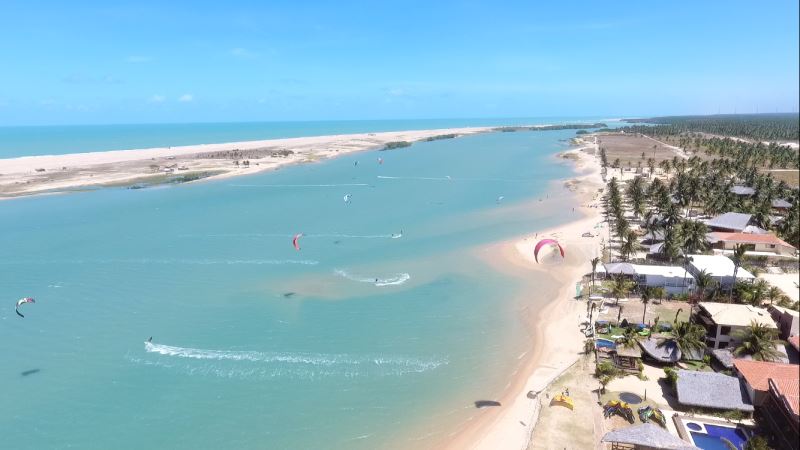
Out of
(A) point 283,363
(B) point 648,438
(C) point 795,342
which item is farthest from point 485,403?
(C) point 795,342

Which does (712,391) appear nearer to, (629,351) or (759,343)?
(629,351)

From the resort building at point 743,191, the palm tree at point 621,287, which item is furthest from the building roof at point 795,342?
the resort building at point 743,191

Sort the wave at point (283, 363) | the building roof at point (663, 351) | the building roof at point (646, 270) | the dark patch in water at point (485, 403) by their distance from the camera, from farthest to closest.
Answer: the building roof at point (646, 270), the wave at point (283, 363), the building roof at point (663, 351), the dark patch in water at point (485, 403)

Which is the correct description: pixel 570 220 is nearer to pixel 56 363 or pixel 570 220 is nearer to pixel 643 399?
pixel 643 399

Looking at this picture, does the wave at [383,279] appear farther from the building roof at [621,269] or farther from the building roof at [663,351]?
the building roof at [663,351]

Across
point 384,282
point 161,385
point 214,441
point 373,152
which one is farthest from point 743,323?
point 373,152

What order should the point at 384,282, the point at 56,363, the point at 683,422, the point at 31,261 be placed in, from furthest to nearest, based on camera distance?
the point at 31,261 < the point at 384,282 < the point at 56,363 < the point at 683,422

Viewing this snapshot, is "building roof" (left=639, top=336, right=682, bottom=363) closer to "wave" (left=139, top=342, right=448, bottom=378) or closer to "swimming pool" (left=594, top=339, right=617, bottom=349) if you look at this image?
"swimming pool" (left=594, top=339, right=617, bottom=349)
